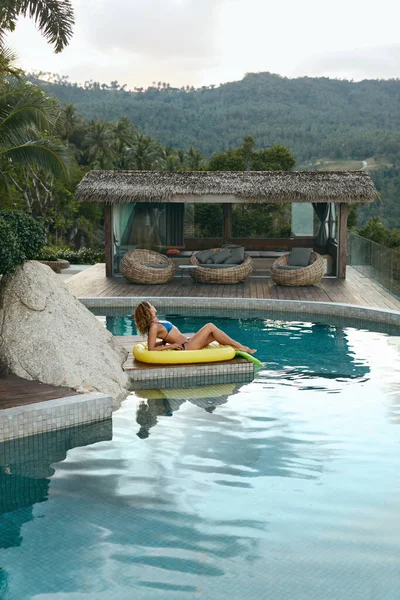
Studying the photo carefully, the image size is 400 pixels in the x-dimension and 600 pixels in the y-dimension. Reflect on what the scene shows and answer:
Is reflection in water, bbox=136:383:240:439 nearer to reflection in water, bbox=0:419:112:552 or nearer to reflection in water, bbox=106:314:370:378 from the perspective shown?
reflection in water, bbox=0:419:112:552

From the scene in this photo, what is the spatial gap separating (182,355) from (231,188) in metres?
9.29

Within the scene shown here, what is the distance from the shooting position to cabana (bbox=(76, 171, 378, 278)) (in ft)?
58.6

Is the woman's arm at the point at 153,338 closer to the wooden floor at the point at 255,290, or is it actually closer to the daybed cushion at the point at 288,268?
the wooden floor at the point at 255,290

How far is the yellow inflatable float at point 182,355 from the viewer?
370 inches

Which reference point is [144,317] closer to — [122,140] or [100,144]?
[100,144]

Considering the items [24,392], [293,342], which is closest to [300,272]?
[293,342]

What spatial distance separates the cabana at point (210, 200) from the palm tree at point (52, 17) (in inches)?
190

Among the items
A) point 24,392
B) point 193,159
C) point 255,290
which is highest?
point 193,159

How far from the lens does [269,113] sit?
89.1 metres

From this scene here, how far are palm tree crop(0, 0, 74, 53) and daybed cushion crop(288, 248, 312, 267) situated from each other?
7106 mm

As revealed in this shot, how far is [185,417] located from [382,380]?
2.91 meters

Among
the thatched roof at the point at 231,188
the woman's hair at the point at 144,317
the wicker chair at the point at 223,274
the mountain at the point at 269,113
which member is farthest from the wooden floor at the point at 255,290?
the mountain at the point at 269,113

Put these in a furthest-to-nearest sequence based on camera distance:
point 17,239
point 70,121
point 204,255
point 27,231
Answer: point 70,121, point 204,255, point 27,231, point 17,239

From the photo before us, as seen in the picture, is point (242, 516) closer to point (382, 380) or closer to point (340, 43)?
point (382, 380)
